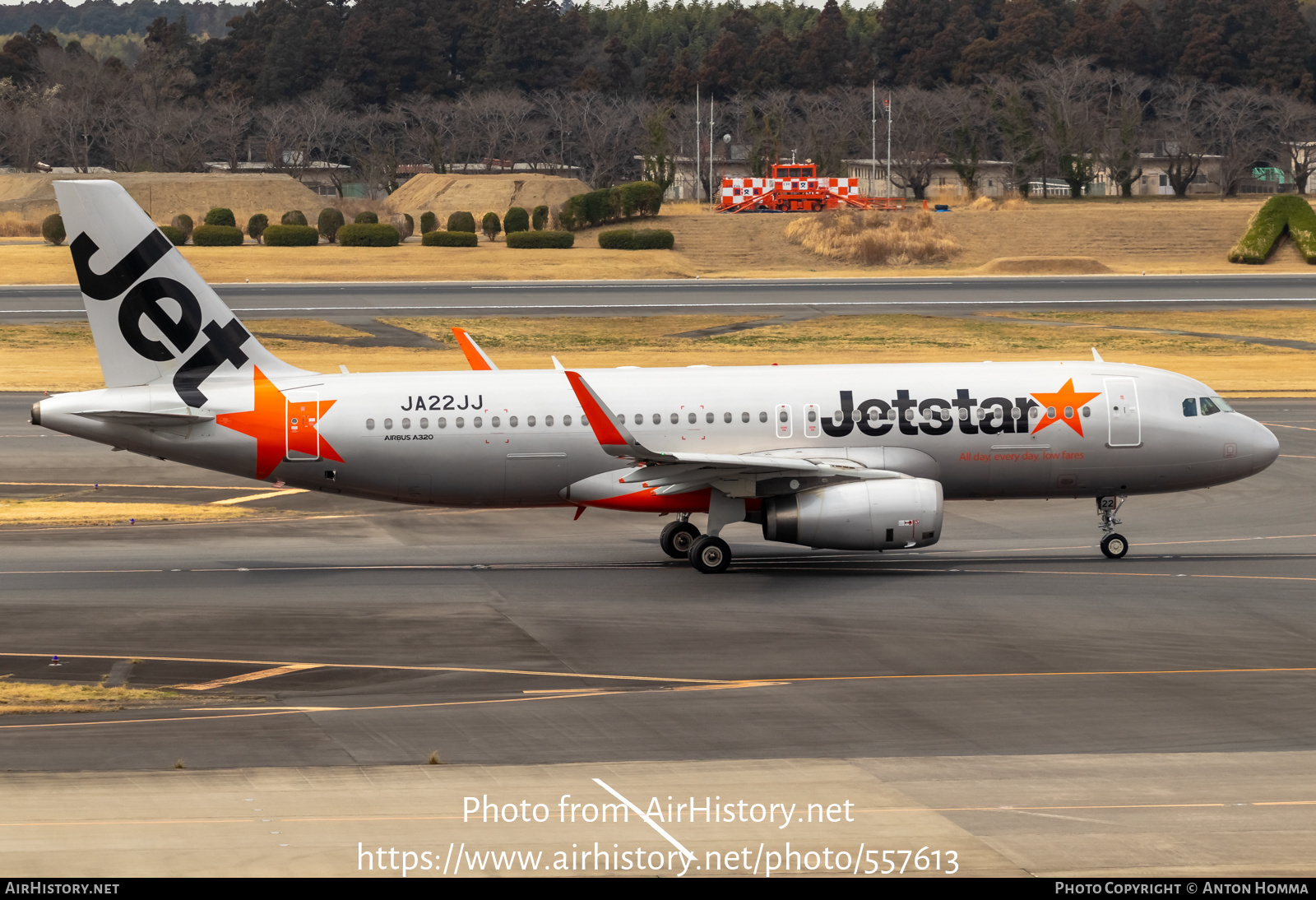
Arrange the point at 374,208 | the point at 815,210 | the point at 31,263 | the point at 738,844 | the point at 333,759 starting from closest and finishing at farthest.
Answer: the point at 738,844
the point at 333,759
the point at 31,263
the point at 815,210
the point at 374,208

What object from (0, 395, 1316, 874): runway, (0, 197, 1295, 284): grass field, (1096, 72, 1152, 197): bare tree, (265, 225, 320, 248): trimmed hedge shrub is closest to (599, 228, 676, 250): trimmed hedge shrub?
(0, 197, 1295, 284): grass field

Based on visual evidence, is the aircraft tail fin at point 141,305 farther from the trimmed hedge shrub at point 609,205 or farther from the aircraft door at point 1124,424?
the trimmed hedge shrub at point 609,205

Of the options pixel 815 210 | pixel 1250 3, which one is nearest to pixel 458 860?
pixel 815 210

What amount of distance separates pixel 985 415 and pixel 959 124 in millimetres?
145806

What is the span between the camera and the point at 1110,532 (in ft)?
112

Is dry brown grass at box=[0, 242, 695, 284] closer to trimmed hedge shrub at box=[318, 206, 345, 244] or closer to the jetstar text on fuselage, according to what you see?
trimmed hedge shrub at box=[318, 206, 345, 244]

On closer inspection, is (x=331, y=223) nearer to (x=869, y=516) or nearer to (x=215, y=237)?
(x=215, y=237)

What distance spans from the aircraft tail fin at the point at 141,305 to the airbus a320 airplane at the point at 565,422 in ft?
0.13

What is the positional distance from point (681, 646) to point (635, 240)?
93481 millimetres

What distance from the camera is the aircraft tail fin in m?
Answer: 32.2

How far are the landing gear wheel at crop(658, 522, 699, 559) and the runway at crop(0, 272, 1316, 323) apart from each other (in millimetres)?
51828

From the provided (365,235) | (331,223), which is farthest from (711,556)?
(331,223)

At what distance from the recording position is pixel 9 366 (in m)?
69.9
